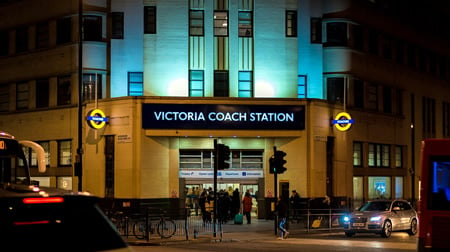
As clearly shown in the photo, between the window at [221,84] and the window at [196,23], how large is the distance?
7.90 feet

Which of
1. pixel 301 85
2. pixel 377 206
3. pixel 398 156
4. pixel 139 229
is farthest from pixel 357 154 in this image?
pixel 139 229

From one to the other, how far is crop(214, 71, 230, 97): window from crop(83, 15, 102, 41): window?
670 centimetres

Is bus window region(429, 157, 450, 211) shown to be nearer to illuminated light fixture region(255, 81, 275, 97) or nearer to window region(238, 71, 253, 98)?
illuminated light fixture region(255, 81, 275, 97)

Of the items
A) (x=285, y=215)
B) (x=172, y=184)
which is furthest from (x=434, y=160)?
(x=172, y=184)

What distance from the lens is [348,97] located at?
41.1m

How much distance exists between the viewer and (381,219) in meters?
27.9

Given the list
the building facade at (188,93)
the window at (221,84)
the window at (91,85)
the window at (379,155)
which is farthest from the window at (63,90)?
the window at (379,155)

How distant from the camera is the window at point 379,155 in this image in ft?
146

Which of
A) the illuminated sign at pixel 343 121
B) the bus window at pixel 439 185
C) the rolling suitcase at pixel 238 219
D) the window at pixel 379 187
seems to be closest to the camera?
the bus window at pixel 439 185

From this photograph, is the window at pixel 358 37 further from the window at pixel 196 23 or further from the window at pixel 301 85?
the window at pixel 196 23

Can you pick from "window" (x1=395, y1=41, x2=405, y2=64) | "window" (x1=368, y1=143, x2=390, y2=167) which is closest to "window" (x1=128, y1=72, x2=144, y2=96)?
"window" (x1=368, y1=143, x2=390, y2=167)

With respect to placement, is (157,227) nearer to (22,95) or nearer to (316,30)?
(316,30)

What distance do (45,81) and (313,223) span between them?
59.7 ft

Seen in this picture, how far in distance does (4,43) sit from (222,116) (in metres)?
15.8
